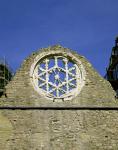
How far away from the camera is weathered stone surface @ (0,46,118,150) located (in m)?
11.1

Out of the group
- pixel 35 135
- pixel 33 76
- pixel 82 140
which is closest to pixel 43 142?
pixel 35 135

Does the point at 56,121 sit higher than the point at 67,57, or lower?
lower

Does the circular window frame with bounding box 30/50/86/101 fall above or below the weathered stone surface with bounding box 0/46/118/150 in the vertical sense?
above

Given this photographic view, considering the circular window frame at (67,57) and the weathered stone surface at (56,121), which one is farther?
the circular window frame at (67,57)

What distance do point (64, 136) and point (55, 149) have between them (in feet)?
1.30

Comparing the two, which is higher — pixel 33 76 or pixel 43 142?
pixel 33 76

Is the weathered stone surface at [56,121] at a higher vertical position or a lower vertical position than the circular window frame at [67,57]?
lower

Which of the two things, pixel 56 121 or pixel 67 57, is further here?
pixel 67 57

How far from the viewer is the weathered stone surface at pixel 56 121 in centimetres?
1110

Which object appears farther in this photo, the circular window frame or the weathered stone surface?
the circular window frame

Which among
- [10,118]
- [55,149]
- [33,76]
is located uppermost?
[33,76]

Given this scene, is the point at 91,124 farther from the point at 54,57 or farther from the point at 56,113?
the point at 54,57

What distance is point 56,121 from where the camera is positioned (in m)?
11.4

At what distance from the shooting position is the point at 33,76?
12.0 meters
